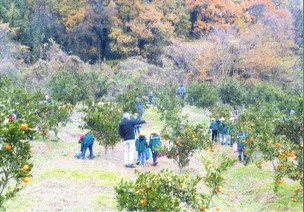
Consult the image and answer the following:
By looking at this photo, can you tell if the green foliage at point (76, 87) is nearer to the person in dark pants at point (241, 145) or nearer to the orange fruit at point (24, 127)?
the person in dark pants at point (241, 145)

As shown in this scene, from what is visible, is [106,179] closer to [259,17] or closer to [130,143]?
[130,143]

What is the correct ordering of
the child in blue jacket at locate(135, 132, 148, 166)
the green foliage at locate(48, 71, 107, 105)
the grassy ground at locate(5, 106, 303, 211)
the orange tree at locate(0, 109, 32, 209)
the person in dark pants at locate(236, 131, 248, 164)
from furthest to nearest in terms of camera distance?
1. the green foliage at locate(48, 71, 107, 105)
2. the person in dark pants at locate(236, 131, 248, 164)
3. the child in blue jacket at locate(135, 132, 148, 166)
4. the grassy ground at locate(5, 106, 303, 211)
5. the orange tree at locate(0, 109, 32, 209)

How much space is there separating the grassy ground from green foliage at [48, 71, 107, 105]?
18.5 ft

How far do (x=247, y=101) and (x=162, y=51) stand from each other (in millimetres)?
13770

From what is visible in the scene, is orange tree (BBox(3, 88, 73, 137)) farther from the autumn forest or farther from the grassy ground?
the autumn forest

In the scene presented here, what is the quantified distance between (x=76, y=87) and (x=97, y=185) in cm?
1087

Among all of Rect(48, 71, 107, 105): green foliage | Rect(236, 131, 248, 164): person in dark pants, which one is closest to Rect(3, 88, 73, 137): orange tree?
Rect(48, 71, 107, 105): green foliage

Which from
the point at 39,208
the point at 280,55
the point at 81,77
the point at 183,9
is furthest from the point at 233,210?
the point at 183,9

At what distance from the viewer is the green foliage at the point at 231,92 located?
80.6 ft

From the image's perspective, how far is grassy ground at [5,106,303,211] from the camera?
27.5ft

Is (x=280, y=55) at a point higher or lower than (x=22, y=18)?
lower

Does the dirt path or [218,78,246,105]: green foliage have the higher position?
[218,78,246,105]: green foliage

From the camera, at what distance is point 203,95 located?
2347cm

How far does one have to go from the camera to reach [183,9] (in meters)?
39.9
